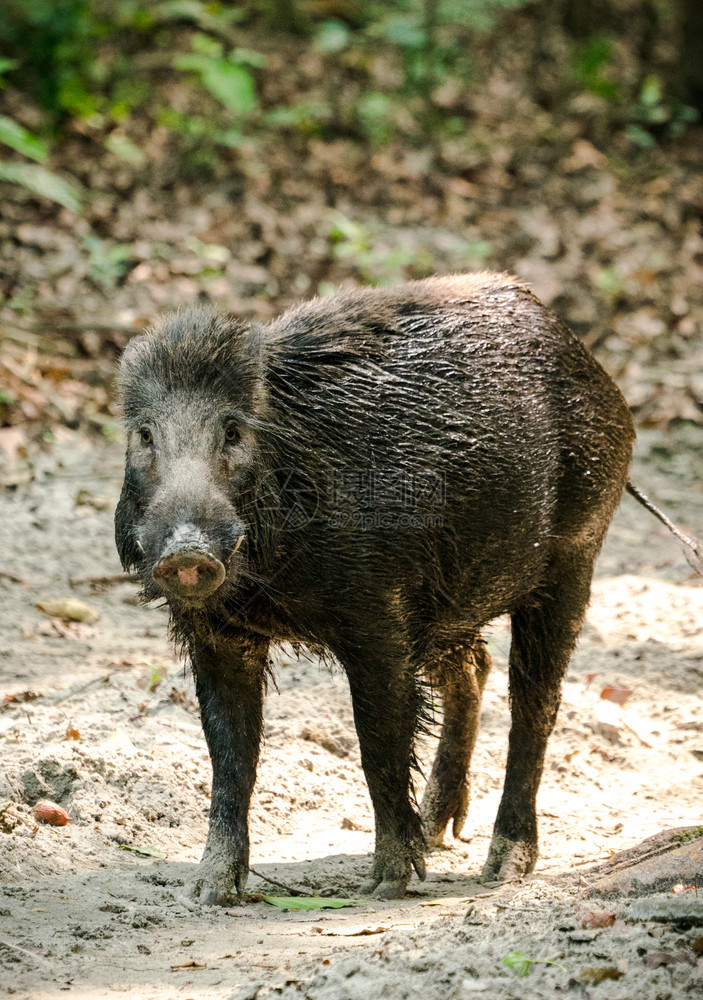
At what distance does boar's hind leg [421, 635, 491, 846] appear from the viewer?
5047mm

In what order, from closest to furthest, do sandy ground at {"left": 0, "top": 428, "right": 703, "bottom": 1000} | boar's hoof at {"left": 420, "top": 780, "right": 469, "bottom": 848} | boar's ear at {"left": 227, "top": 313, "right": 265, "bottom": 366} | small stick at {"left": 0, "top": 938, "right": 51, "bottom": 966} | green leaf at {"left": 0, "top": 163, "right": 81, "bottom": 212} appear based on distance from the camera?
sandy ground at {"left": 0, "top": 428, "right": 703, "bottom": 1000}, small stick at {"left": 0, "top": 938, "right": 51, "bottom": 966}, boar's ear at {"left": 227, "top": 313, "right": 265, "bottom": 366}, boar's hoof at {"left": 420, "top": 780, "right": 469, "bottom": 848}, green leaf at {"left": 0, "top": 163, "right": 81, "bottom": 212}

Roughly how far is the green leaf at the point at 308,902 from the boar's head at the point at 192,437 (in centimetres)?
112

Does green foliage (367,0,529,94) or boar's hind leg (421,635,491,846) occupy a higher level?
green foliage (367,0,529,94)

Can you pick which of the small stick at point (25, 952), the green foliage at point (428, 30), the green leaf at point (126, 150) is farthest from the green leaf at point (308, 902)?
the green foliage at point (428, 30)

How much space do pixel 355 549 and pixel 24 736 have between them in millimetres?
1728

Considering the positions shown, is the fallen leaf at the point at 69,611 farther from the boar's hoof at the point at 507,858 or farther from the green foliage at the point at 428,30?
the green foliage at the point at 428,30

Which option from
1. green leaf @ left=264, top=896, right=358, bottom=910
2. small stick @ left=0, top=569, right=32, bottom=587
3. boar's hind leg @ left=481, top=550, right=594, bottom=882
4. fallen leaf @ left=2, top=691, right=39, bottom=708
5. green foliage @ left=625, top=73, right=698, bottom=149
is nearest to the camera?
green leaf @ left=264, top=896, right=358, bottom=910

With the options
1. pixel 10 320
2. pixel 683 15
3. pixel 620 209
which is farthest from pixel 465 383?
pixel 683 15

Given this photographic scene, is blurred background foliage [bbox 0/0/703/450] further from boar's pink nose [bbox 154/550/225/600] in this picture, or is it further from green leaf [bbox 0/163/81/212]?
boar's pink nose [bbox 154/550/225/600]

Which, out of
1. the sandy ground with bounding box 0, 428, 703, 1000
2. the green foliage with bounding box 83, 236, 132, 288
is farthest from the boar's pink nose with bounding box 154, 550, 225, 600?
the green foliage with bounding box 83, 236, 132, 288

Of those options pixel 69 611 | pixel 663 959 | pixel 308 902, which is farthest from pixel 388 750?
pixel 69 611

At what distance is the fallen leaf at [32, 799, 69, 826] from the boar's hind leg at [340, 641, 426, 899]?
1136 millimetres

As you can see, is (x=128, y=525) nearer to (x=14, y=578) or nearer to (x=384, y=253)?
(x=14, y=578)

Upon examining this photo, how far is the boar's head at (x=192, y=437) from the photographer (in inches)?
142
